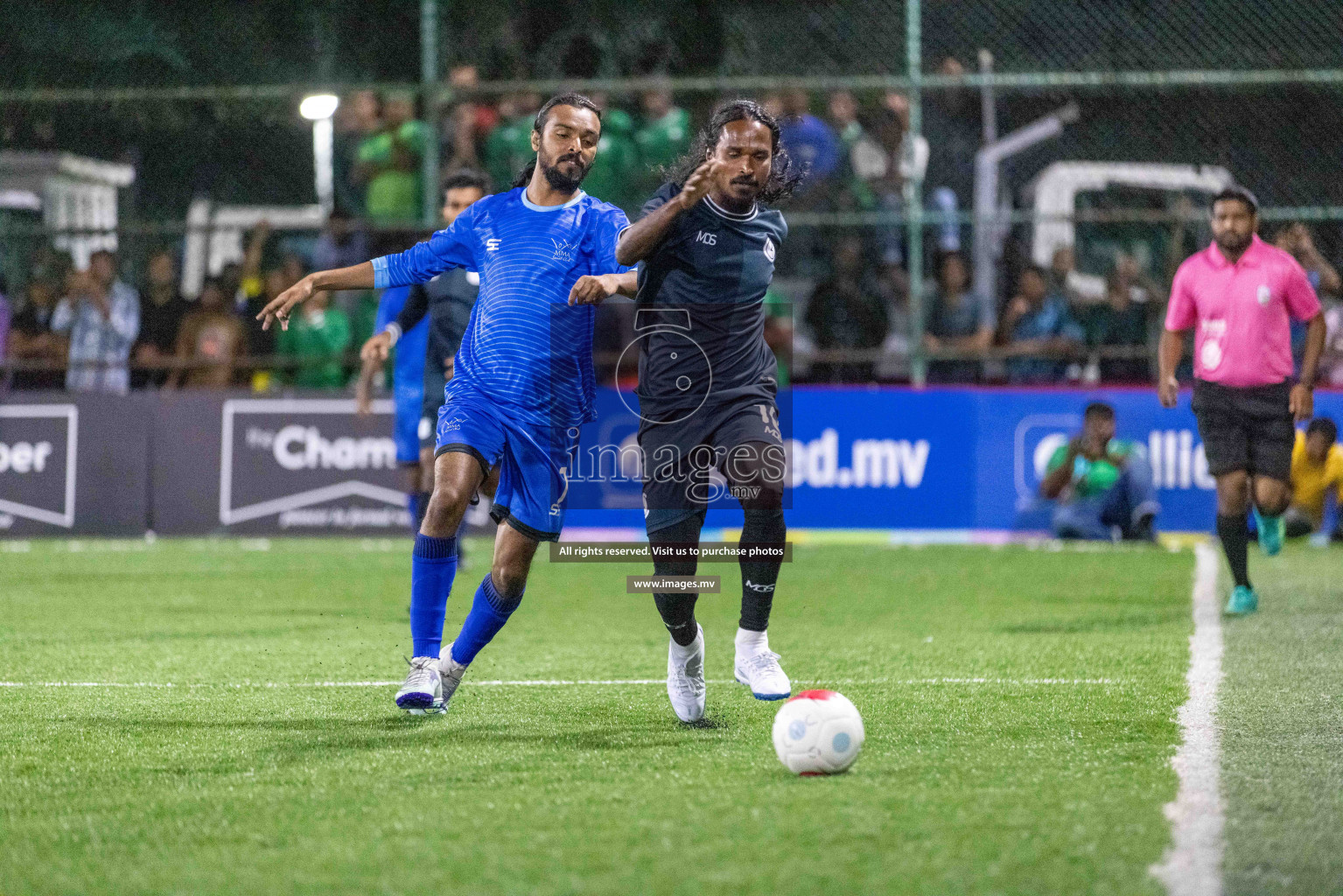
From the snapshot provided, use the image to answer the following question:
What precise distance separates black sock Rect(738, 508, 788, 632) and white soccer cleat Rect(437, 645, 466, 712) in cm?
104

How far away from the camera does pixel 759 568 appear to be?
552 centimetres

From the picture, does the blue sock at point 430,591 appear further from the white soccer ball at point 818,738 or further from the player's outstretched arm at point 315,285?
the white soccer ball at point 818,738

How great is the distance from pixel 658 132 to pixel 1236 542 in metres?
7.09

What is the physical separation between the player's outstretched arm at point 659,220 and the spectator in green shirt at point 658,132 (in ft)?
29.7

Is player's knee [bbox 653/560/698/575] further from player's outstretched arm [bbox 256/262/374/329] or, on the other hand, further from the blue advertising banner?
the blue advertising banner

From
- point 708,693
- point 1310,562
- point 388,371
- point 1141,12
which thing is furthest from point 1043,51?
point 708,693


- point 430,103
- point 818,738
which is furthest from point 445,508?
point 430,103

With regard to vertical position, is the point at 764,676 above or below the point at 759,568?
below

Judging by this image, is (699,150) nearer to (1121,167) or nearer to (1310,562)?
(1310,562)

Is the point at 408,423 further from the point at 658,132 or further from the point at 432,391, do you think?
the point at 658,132

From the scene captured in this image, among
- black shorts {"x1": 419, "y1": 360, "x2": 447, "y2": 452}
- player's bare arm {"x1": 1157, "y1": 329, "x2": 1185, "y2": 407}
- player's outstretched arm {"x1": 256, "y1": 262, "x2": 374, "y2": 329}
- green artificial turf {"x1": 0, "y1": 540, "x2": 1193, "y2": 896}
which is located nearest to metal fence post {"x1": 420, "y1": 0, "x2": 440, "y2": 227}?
black shorts {"x1": 419, "y1": 360, "x2": 447, "y2": 452}

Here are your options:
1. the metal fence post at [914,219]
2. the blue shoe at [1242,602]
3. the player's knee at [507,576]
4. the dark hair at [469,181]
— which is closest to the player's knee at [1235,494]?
the blue shoe at [1242,602]

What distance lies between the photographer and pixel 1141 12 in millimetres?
15391

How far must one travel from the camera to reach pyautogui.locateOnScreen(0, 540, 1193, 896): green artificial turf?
3578 millimetres
